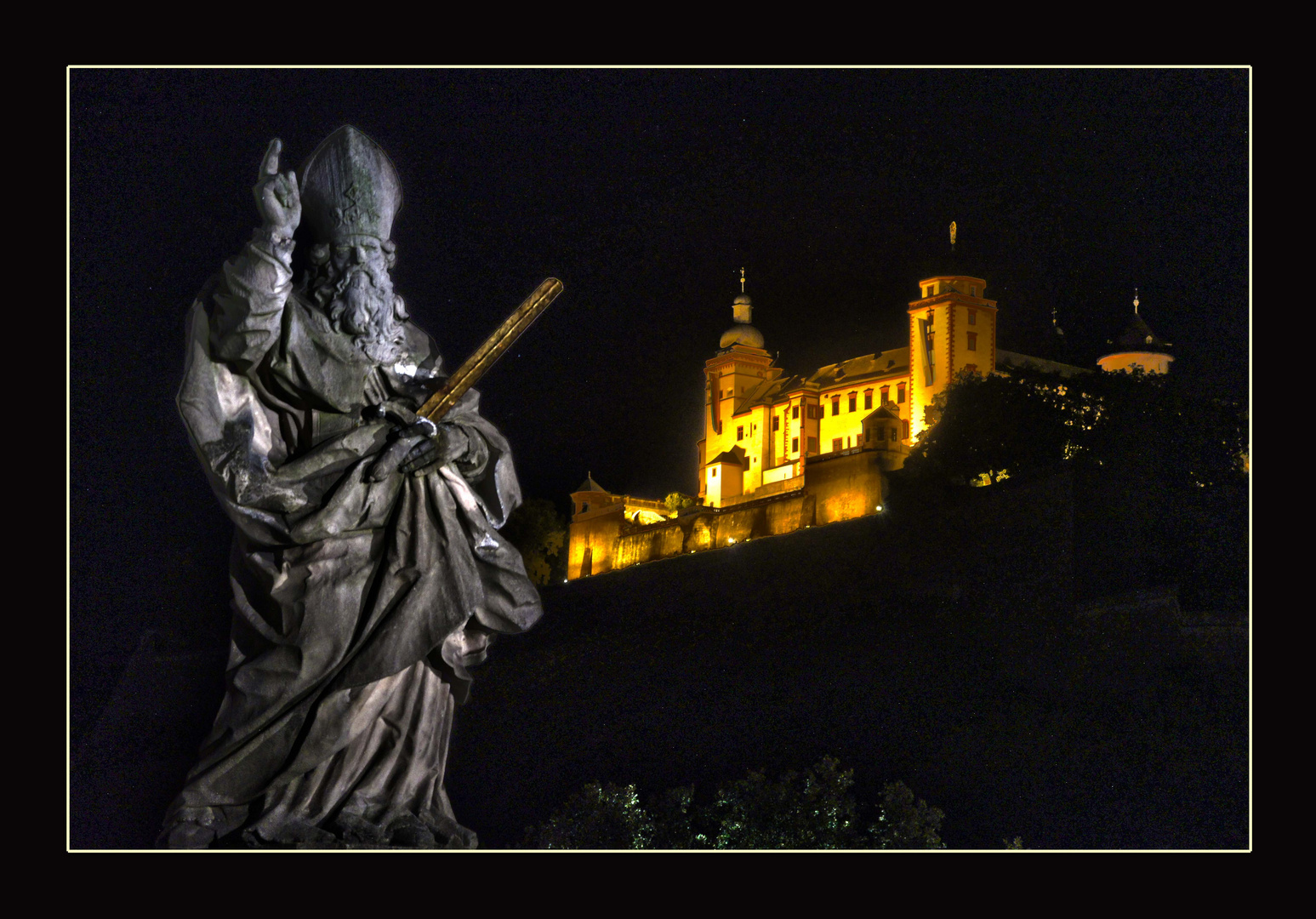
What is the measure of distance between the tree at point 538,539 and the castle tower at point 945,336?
10.1 ft

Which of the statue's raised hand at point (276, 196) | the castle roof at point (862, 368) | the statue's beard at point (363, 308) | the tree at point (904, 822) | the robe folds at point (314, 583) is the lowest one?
the tree at point (904, 822)

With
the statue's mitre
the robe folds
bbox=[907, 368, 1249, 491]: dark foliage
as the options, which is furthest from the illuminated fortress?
the robe folds

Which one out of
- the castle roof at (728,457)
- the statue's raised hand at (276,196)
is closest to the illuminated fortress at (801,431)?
the castle roof at (728,457)

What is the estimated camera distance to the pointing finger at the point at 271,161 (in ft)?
19.6

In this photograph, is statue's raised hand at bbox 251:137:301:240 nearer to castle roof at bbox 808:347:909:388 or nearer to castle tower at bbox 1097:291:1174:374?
castle tower at bbox 1097:291:1174:374

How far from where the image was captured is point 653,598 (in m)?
18.0

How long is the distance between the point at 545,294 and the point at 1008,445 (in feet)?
38.8

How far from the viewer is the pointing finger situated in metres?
5.99

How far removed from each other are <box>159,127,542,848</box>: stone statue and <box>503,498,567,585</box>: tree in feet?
30.9

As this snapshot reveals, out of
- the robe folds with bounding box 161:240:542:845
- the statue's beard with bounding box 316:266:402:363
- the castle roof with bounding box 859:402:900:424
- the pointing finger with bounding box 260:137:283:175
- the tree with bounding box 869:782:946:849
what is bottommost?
the tree with bounding box 869:782:946:849

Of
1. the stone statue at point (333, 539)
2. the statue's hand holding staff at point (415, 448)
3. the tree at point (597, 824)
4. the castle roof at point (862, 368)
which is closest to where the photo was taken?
the stone statue at point (333, 539)

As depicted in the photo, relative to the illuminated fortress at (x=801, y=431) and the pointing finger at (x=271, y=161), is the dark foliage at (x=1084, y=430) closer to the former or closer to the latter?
the illuminated fortress at (x=801, y=431)
